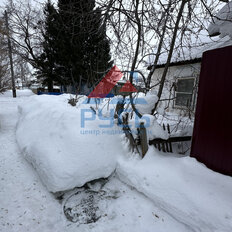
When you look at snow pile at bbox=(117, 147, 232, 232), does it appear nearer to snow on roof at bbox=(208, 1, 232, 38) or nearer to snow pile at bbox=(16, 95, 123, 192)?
snow pile at bbox=(16, 95, 123, 192)

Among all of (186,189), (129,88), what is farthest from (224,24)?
(186,189)

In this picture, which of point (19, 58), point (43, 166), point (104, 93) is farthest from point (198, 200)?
point (19, 58)

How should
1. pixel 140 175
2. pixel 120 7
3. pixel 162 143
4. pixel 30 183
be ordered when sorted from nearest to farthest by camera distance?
1. pixel 140 175
2. pixel 30 183
3. pixel 162 143
4. pixel 120 7

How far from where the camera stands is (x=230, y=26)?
2041mm

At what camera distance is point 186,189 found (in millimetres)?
1888

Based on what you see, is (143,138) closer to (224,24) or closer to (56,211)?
(56,211)

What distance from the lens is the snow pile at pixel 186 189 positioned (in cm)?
159

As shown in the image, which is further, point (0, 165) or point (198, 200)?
point (0, 165)

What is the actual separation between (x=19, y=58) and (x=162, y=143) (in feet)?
55.3

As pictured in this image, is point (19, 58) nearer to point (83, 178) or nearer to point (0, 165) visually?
point (0, 165)

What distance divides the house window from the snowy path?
5298 millimetres

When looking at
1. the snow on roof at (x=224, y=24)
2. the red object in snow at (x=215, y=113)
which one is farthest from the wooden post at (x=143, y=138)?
the snow on roof at (x=224, y=24)

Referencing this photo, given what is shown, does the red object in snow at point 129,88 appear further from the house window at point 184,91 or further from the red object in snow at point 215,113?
the house window at point 184,91

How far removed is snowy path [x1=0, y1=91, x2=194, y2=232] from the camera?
176cm
